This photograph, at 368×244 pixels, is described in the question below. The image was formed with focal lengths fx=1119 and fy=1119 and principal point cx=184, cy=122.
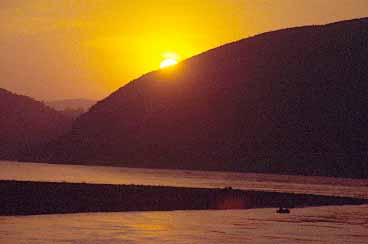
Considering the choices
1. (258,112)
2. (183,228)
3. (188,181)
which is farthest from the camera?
(258,112)

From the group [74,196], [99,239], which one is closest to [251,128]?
[74,196]

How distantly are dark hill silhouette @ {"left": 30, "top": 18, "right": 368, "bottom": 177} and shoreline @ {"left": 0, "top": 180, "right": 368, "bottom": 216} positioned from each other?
91.7 meters

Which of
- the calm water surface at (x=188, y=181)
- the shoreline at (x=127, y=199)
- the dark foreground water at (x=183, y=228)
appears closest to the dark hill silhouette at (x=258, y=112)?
the calm water surface at (x=188, y=181)

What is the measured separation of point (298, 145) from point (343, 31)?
23980 mm

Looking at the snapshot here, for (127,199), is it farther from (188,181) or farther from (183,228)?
(188,181)

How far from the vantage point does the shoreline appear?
166ft

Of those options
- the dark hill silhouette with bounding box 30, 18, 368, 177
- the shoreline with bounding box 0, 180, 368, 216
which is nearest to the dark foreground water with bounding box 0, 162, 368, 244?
the shoreline with bounding box 0, 180, 368, 216

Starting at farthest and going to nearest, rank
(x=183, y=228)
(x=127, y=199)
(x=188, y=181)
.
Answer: (x=188, y=181) → (x=127, y=199) → (x=183, y=228)

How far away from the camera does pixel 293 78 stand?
176750 mm

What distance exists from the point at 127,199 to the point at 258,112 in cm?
11856

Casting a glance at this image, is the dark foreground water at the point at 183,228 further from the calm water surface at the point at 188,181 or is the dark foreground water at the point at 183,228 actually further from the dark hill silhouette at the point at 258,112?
the dark hill silhouette at the point at 258,112

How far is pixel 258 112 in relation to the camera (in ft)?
582

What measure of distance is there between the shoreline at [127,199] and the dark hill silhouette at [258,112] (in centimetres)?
9171

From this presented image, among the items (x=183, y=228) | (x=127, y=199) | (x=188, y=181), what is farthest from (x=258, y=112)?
(x=183, y=228)
